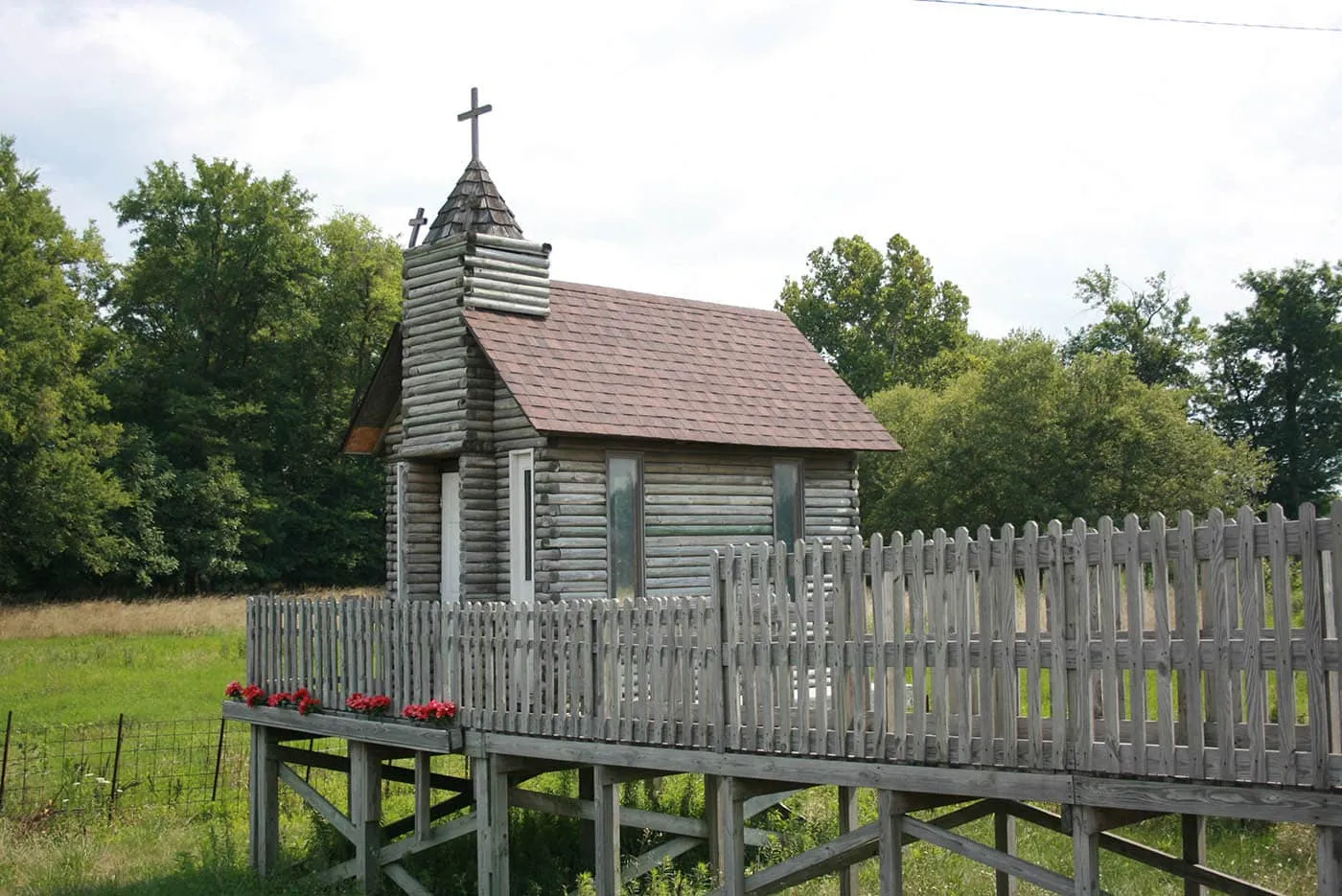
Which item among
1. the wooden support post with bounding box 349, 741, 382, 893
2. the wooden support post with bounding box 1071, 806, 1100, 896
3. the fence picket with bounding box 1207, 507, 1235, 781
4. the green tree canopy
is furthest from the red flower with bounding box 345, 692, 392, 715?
the green tree canopy

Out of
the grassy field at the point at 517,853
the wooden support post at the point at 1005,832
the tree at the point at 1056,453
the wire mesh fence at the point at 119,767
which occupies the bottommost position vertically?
the grassy field at the point at 517,853

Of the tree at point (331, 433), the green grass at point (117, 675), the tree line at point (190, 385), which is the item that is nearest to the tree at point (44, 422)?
the tree line at point (190, 385)

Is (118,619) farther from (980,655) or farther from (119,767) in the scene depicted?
(980,655)

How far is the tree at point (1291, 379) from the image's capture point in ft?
184

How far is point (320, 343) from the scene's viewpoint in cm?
5606

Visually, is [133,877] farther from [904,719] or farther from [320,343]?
[320,343]

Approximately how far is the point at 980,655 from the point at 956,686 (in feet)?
0.98

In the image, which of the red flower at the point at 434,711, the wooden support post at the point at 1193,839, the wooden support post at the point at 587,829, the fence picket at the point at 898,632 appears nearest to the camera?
the fence picket at the point at 898,632

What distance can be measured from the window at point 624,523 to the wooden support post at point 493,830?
3628 mm

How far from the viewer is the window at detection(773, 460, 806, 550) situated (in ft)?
62.6

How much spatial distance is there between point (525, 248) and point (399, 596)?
4830 mm

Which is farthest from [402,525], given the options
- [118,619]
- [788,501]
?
[118,619]

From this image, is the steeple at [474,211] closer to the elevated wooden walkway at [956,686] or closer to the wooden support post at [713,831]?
the elevated wooden walkway at [956,686]

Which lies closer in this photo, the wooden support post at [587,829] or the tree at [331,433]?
the wooden support post at [587,829]
